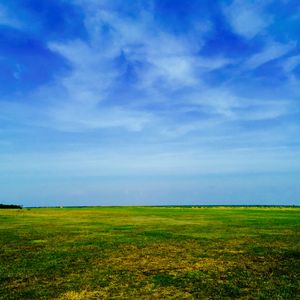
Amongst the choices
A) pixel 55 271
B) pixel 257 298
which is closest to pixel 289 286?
pixel 257 298

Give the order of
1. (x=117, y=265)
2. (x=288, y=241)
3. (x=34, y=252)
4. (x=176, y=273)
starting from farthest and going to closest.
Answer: (x=288, y=241), (x=34, y=252), (x=117, y=265), (x=176, y=273)

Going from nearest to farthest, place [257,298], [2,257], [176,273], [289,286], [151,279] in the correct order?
[257,298], [289,286], [151,279], [176,273], [2,257]

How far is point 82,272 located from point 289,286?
7.74 m

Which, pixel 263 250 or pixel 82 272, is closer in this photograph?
pixel 82 272

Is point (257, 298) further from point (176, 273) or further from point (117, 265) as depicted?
point (117, 265)

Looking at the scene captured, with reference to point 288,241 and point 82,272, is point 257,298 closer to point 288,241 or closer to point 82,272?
point 82,272

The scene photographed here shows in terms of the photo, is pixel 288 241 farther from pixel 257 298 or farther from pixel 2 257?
pixel 2 257

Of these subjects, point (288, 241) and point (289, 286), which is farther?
point (288, 241)

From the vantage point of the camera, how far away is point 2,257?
1836cm

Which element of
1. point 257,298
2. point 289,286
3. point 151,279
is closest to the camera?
point 257,298

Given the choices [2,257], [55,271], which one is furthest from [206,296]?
[2,257]

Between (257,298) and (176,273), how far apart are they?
166 inches

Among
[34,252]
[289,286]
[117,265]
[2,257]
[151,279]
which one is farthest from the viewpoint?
[34,252]

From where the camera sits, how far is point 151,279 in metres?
13.7
